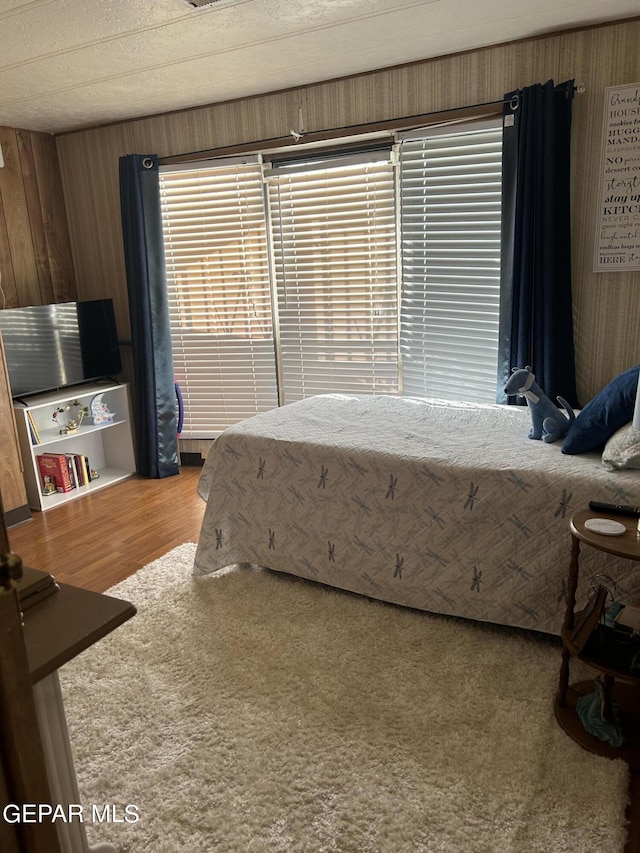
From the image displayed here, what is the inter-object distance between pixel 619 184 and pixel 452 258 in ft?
2.97

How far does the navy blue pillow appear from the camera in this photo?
225 centimetres

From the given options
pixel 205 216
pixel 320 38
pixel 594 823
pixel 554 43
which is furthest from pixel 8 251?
pixel 594 823

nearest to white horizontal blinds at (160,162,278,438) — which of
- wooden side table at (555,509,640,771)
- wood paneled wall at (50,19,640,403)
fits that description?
wood paneled wall at (50,19,640,403)

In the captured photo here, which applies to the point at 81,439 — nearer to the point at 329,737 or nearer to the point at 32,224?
the point at 32,224

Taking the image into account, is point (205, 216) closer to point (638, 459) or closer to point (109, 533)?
point (109, 533)

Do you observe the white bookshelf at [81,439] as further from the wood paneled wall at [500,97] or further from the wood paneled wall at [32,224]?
the wood paneled wall at [500,97]

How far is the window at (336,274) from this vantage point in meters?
3.52

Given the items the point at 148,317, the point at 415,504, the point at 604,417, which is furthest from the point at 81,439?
the point at 604,417

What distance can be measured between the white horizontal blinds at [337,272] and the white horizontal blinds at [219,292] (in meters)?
0.18

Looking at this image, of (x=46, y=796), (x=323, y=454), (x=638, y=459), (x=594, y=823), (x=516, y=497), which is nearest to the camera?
(x=46, y=796)

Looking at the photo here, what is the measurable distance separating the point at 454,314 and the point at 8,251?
3051 mm

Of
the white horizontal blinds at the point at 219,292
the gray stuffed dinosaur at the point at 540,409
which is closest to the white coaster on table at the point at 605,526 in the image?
the gray stuffed dinosaur at the point at 540,409

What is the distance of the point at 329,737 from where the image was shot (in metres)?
1.91

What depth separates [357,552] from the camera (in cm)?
266
